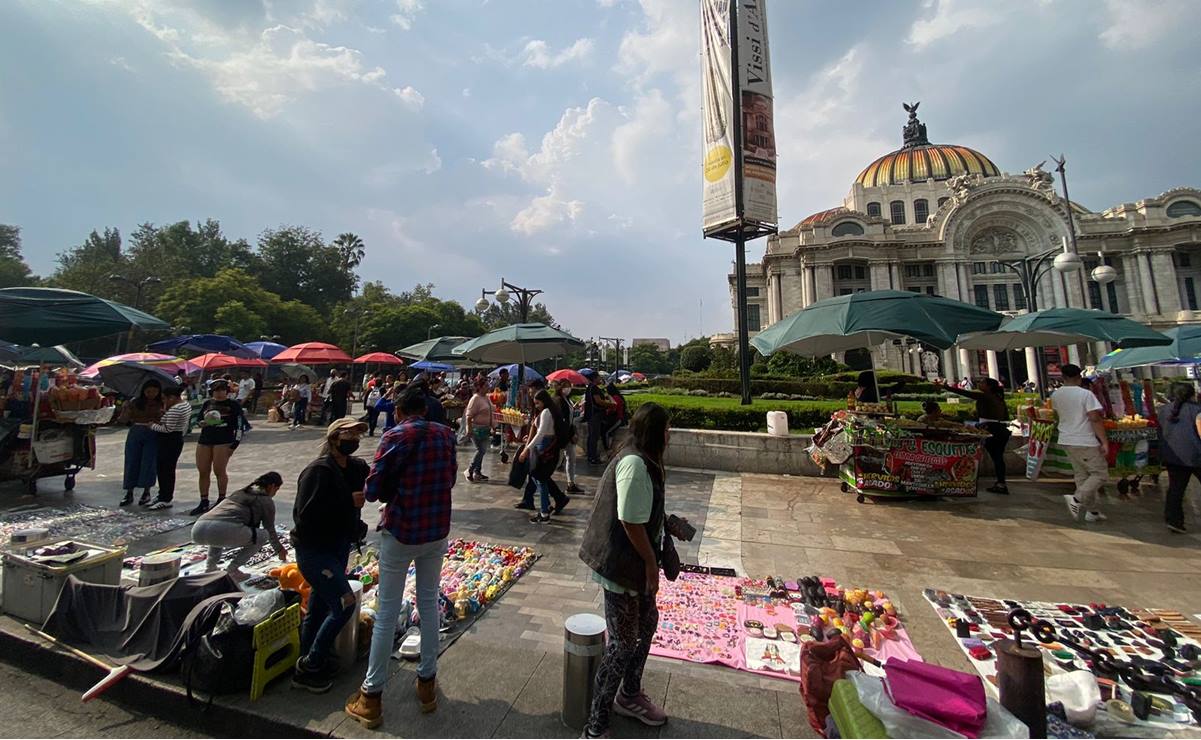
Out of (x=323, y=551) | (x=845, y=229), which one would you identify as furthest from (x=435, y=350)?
(x=845, y=229)

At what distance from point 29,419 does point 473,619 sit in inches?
309

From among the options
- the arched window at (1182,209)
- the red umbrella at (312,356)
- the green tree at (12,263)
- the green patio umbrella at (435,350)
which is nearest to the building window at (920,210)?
the arched window at (1182,209)

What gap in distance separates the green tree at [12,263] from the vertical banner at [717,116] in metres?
48.8

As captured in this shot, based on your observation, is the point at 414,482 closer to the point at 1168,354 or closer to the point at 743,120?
the point at 743,120

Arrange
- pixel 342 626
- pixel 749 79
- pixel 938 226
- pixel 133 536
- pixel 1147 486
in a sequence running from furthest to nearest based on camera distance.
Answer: pixel 938 226
pixel 749 79
pixel 1147 486
pixel 133 536
pixel 342 626

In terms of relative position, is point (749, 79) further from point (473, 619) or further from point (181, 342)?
point (181, 342)

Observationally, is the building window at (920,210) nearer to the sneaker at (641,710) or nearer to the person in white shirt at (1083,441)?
the person in white shirt at (1083,441)

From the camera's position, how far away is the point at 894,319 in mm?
6281

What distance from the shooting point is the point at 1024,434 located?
802 centimetres

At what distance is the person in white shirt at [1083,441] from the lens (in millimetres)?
5699

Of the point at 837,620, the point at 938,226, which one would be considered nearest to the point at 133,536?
the point at 837,620

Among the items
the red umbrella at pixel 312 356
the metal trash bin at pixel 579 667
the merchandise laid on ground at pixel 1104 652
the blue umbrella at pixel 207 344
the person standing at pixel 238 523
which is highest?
the blue umbrella at pixel 207 344

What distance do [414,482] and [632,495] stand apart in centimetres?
127

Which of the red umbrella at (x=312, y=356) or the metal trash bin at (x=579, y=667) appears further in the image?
the red umbrella at (x=312, y=356)
